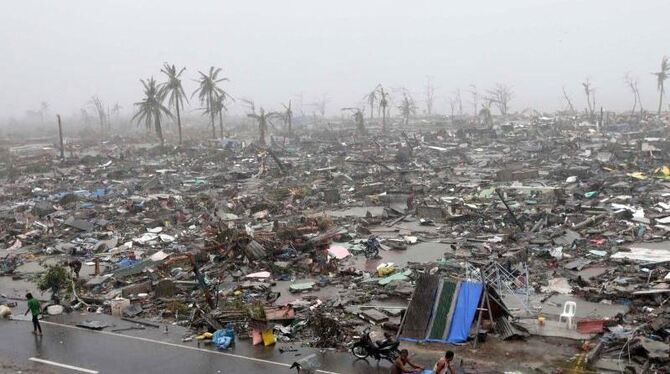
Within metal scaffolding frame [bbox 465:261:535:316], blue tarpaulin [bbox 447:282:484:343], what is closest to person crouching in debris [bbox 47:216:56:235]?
metal scaffolding frame [bbox 465:261:535:316]

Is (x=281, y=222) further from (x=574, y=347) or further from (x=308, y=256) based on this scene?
(x=574, y=347)

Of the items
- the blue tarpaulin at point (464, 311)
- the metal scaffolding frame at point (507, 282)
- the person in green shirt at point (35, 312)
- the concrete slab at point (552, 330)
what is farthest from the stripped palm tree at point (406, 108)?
the person in green shirt at point (35, 312)

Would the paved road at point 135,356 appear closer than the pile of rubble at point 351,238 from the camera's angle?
Yes

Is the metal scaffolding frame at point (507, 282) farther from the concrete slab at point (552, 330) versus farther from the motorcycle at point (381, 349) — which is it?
the motorcycle at point (381, 349)

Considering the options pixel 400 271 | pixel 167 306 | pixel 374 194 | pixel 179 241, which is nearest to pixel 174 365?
pixel 167 306

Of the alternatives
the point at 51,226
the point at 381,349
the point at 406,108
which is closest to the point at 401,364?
the point at 381,349

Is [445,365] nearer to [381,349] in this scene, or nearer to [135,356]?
[381,349]

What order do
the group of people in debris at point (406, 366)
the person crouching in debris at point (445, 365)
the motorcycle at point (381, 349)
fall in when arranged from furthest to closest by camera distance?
the motorcycle at point (381, 349) → the group of people in debris at point (406, 366) → the person crouching in debris at point (445, 365)
